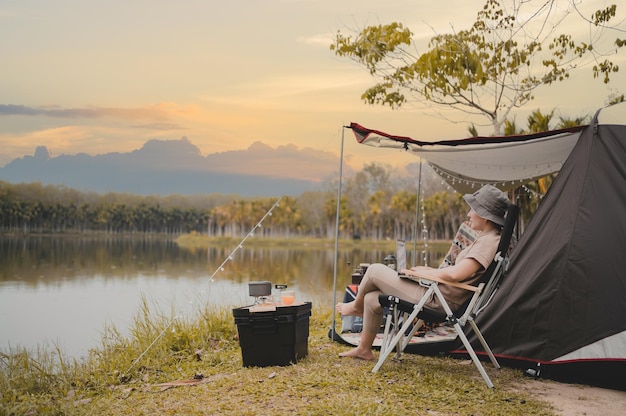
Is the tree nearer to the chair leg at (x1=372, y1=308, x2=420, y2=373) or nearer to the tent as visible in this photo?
the tent

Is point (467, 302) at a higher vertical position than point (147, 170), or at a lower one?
lower

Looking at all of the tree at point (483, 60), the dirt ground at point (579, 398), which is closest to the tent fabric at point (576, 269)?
the dirt ground at point (579, 398)

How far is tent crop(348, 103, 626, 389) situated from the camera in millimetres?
4027

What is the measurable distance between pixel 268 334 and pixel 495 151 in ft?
6.87

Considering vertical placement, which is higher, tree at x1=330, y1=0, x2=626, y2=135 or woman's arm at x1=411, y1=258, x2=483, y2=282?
tree at x1=330, y1=0, x2=626, y2=135

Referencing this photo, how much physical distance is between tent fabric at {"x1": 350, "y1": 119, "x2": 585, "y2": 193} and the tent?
0.37ft

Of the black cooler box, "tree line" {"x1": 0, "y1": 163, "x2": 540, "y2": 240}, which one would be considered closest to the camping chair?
the black cooler box

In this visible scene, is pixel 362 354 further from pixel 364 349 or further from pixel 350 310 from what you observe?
pixel 350 310

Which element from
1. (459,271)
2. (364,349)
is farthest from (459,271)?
(364,349)

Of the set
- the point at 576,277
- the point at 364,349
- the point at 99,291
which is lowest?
the point at 99,291

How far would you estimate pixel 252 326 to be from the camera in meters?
4.39

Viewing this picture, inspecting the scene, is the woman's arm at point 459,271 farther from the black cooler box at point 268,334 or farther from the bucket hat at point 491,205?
the black cooler box at point 268,334

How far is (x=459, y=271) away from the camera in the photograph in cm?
407

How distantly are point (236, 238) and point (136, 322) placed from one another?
58.3 meters
